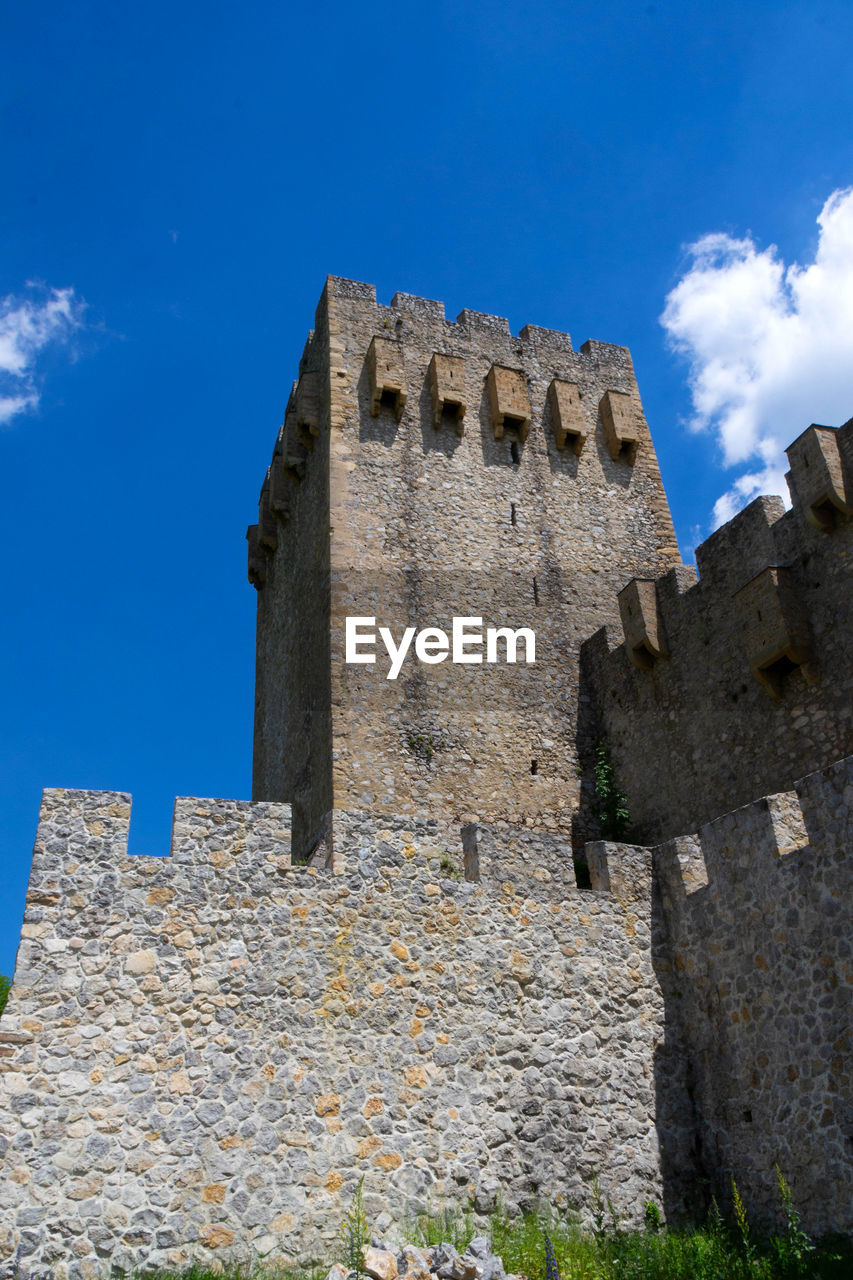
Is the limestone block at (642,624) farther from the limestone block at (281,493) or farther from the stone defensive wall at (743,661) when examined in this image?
the limestone block at (281,493)

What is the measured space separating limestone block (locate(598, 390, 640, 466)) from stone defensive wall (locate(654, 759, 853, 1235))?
9600 mm

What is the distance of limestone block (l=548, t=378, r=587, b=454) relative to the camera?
1784 centimetres

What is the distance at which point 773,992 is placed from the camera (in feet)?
28.5

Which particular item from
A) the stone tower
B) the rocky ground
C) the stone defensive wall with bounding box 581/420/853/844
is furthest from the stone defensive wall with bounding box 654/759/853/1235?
the stone tower

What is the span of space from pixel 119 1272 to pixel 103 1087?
3.67 feet

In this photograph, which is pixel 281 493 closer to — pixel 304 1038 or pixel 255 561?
pixel 255 561

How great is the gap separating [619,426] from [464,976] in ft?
37.9

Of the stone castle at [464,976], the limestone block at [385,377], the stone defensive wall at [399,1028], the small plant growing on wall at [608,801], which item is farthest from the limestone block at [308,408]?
the stone defensive wall at [399,1028]

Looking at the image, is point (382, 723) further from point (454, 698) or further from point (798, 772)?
point (798, 772)

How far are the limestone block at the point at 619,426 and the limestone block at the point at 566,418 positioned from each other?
0.53 meters

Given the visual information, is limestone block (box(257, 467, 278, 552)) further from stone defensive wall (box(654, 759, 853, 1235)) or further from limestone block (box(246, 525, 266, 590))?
stone defensive wall (box(654, 759, 853, 1235))

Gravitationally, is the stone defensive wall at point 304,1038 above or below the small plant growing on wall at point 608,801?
below

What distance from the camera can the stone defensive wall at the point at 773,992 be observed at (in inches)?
314

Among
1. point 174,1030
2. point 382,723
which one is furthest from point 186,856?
point 382,723
